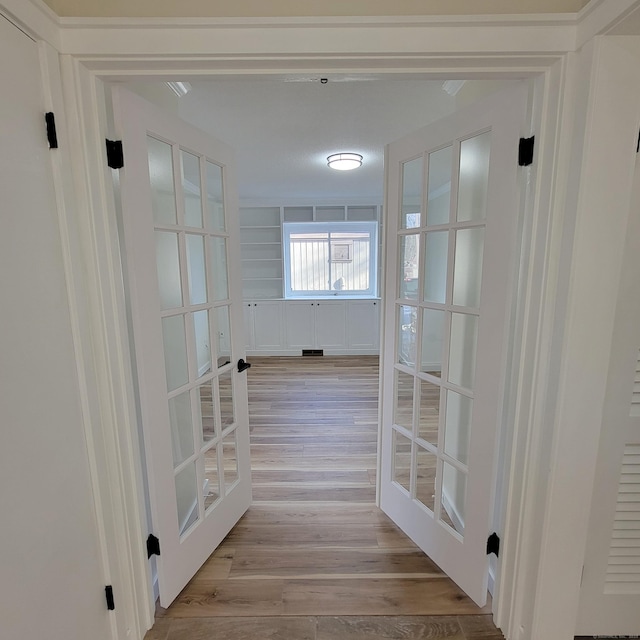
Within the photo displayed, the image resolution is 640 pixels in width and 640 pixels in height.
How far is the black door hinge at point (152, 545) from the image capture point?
132 cm

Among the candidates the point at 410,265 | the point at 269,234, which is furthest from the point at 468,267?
the point at 269,234

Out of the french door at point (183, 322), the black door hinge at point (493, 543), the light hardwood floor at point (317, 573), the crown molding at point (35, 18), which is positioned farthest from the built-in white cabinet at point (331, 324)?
the crown molding at point (35, 18)

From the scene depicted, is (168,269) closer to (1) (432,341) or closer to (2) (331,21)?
(2) (331,21)

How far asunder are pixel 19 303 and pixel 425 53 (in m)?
1.28

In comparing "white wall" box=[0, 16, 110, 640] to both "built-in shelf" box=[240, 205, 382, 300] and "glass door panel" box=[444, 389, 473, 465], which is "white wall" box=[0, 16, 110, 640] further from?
"built-in shelf" box=[240, 205, 382, 300]

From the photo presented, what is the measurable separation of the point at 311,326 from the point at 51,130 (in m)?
4.55

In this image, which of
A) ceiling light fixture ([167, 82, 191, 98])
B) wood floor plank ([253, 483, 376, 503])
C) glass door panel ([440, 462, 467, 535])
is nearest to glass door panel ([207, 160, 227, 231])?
ceiling light fixture ([167, 82, 191, 98])

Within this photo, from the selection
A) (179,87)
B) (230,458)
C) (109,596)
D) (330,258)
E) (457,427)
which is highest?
(179,87)

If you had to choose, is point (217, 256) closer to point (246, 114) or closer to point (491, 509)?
point (246, 114)

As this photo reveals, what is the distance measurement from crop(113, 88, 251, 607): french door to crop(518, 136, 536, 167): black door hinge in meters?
1.23

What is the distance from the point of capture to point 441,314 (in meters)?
1.47

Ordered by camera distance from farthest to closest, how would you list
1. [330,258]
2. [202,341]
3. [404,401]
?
[330,258], [404,401], [202,341]

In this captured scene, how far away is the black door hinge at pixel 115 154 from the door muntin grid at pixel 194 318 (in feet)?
0.49

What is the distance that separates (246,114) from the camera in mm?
2193
